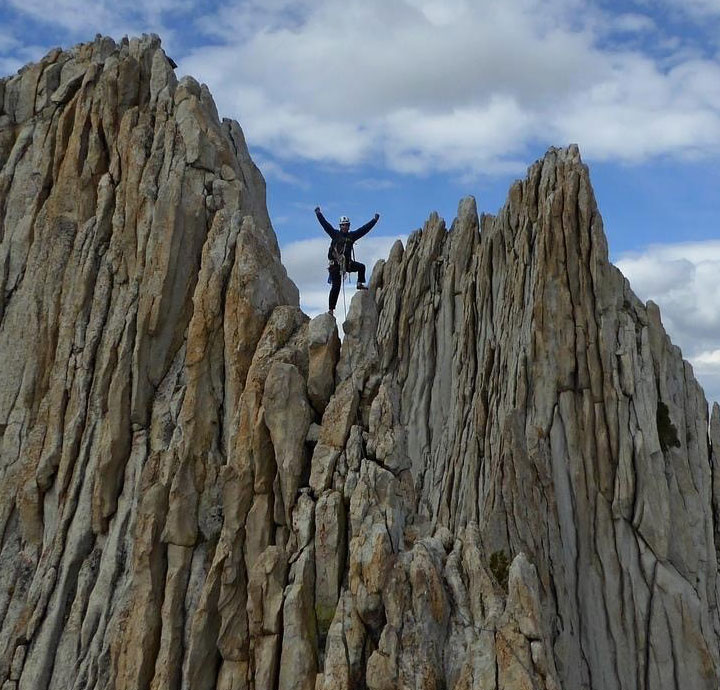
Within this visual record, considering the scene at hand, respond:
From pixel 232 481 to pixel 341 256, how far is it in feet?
44.3

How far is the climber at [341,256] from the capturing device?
33.8 m

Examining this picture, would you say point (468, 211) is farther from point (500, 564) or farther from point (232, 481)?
point (232, 481)

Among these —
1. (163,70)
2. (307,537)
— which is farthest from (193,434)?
(163,70)

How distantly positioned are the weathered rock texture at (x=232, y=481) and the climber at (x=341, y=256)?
386 centimetres

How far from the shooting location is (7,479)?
26656 millimetres

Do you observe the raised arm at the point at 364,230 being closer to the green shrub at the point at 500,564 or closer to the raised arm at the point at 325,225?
the raised arm at the point at 325,225

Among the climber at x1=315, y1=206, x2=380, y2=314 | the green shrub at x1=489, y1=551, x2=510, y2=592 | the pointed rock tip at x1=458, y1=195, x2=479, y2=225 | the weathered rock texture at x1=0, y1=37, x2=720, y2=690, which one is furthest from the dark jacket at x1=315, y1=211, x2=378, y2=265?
the pointed rock tip at x1=458, y1=195, x2=479, y2=225

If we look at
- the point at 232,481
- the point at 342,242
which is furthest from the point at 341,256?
the point at 232,481

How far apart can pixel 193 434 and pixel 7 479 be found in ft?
22.3

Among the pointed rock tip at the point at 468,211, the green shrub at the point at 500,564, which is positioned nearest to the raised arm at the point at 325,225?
the green shrub at the point at 500,564

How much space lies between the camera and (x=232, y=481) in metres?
22.4

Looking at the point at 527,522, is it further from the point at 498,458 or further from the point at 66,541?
the point at 66,541

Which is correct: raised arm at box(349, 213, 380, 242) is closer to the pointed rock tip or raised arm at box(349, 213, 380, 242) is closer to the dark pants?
the dark pants

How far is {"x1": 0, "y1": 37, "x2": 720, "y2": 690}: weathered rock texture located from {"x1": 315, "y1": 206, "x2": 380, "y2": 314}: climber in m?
3.86
